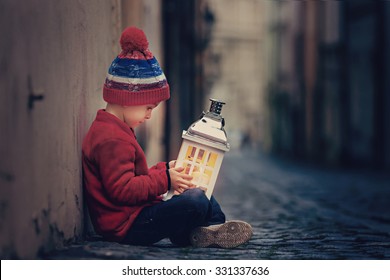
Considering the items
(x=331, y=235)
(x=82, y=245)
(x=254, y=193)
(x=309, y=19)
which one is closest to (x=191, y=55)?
(x=309, y=19)

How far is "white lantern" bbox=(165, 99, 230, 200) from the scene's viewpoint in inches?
154

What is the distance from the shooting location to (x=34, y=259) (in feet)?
10.9

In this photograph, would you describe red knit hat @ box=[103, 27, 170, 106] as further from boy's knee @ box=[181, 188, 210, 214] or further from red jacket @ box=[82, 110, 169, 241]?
boy's knee @ box=[181, 188, 210, 214]

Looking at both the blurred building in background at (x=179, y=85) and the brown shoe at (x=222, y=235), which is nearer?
the blurred building in background at (x=179, y=85)

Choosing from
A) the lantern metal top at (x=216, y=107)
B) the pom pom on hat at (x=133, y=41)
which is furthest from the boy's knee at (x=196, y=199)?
the pom pom on hat at (x=133, y=41)

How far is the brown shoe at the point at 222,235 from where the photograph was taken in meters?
4.14

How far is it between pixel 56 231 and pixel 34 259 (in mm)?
→ 318

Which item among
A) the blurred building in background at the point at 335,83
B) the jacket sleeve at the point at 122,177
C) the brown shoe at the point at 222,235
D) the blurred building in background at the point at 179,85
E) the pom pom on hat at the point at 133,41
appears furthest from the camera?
the blurred building in background at the point at 335,83

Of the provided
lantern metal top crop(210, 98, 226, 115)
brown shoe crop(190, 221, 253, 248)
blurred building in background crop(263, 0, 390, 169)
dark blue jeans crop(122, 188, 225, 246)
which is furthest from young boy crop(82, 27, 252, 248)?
blurred building in background crop(263, 0, 390, 169)

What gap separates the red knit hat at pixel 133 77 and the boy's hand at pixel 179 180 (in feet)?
A: 1.23

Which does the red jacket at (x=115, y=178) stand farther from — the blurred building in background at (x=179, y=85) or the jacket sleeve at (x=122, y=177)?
the blurred building in background at (x=179, y=85)

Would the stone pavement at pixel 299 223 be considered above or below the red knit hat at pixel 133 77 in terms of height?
below

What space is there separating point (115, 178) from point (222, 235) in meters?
0.80

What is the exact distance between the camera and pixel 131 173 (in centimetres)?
372
